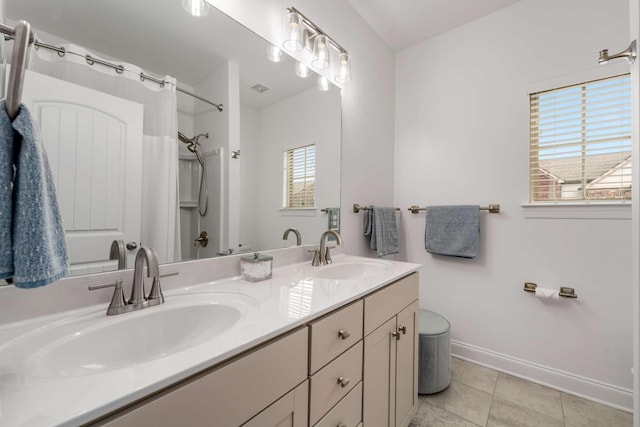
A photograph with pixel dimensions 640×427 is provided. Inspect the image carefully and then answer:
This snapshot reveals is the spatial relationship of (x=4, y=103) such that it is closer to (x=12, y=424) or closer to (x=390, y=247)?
(x=12, y=424)

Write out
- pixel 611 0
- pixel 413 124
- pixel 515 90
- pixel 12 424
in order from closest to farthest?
pixel 12 424
pixel 611 0
pixel 515 90
pixel 413 124

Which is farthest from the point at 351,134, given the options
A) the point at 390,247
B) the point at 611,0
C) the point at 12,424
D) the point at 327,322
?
the point at 12,424

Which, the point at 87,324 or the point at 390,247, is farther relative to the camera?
the point at 390,247

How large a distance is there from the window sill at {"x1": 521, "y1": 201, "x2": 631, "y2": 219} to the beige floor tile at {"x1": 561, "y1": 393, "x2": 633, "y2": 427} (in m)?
1.09

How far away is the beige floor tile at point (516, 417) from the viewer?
54.6 inches

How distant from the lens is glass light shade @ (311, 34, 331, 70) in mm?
1517

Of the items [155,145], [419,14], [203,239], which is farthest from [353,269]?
[419,14]

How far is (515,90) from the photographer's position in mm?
1811

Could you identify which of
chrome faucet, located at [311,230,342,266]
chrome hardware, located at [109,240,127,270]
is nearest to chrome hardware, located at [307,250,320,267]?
chrome faucet, located at [311,230,342,266]

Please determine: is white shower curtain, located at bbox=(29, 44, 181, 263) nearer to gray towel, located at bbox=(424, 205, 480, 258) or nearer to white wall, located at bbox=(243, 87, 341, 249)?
white wall, located at bbox=(243, 87, 341, 249)

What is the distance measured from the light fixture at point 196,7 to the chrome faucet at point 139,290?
951 millimetres

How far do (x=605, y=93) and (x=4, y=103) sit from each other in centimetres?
252

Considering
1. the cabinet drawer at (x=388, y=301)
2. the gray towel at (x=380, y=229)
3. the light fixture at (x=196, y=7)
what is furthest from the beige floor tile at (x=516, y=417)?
the light fixture at (x=196, y=7)

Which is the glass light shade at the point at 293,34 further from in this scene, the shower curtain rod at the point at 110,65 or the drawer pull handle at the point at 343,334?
the drawer pull handle at the point at 343,334
